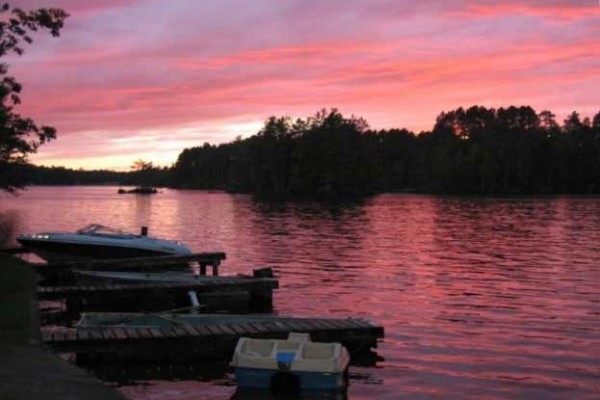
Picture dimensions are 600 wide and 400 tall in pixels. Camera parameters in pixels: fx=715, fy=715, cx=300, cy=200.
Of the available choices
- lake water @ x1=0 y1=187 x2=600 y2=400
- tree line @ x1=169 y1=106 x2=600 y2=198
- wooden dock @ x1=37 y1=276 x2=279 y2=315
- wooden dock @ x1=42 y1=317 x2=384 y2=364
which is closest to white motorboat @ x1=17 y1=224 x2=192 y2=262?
lake water @ x1=0 y1=187 x2=600 y2=400

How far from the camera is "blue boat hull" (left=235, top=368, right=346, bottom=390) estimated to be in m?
11.8

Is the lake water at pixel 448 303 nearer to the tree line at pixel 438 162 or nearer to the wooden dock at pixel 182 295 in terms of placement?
the wooden dock at pixel 182 295

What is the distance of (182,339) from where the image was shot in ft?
46.7

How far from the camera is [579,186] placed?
6826 inches

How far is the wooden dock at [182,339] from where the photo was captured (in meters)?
14.0

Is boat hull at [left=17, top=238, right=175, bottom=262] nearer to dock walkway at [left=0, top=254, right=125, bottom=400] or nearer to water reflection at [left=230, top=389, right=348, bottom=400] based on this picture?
dock walkway at [left=0, top=254, right=125, bottom=400]

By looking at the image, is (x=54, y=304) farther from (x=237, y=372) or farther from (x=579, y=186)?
(x=579, y=186)

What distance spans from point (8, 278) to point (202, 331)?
27.6 ft

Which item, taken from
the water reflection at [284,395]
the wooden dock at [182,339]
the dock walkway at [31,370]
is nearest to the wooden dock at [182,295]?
the dock walkway at [31,370]

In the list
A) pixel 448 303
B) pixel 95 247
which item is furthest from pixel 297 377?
pixel 95 247

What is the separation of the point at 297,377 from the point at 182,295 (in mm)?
10334

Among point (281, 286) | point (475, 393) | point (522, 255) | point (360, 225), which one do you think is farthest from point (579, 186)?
point (475, 393)

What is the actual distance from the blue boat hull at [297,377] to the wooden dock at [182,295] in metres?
9.17

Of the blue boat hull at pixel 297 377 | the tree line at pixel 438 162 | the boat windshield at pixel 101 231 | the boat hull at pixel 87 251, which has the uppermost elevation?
the tree line at pixel 438 162
